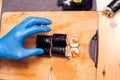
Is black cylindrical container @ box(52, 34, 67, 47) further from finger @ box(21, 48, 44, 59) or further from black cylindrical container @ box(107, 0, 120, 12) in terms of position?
black cylindrical container @ box(107, 0, 120, 12)

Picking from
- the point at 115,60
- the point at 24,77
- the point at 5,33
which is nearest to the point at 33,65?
the point at 24,77

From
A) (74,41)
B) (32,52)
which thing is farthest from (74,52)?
(32,52)

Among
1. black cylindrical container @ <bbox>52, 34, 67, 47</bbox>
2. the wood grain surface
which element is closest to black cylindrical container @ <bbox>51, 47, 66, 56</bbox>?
black cylindrical container @ <bbox>52, 34, 67, 47</bbox>

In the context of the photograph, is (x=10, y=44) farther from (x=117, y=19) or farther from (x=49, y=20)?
(x=117, y=19)

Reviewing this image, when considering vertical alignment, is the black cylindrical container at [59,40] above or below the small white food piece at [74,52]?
above

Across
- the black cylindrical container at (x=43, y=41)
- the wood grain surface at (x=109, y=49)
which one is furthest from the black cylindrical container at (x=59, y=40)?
the wood grain surface at (x=109, y=49)

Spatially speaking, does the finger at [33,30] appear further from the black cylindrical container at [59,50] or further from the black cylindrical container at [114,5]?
the black cylindrical container at [114,5]
